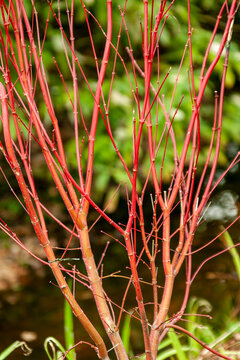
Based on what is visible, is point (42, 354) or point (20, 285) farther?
point (20, 285)

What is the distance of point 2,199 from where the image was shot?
12.9 ft

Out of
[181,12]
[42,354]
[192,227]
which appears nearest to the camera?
[192,227]

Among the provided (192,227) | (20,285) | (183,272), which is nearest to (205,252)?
(183,272)

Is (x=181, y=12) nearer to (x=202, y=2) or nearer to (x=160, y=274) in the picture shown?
(x=202, y=2)

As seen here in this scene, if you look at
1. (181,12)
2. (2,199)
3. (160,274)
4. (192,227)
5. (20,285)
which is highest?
(181,12)

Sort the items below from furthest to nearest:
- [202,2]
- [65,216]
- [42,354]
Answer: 1. [65,216]
2. [202,2]
3. [42,354]

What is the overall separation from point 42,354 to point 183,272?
4.23 ft

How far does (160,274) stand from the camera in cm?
353

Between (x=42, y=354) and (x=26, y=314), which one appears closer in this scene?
(x=42, y=354)

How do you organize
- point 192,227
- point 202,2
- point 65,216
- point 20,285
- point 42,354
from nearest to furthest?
point 192,227 → point 42,354 → point 202,2 → point 20,285 → point 65,216

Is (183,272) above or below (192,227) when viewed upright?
below

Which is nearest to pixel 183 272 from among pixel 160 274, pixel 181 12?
pixel 160 274

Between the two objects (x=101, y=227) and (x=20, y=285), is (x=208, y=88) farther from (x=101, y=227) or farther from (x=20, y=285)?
(x=20, y=285)

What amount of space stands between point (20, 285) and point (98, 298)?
2.69 meters
